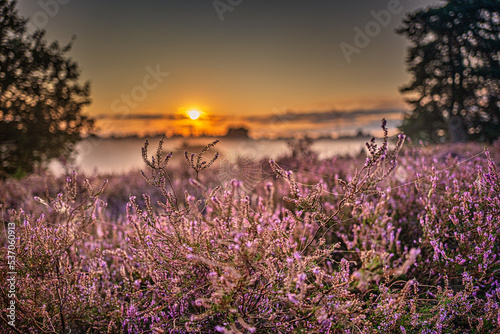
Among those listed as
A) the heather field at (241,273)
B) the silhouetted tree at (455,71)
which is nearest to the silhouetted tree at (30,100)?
the heather field at (241,273)

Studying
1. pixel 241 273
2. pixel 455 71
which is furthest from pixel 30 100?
pixel 455 71

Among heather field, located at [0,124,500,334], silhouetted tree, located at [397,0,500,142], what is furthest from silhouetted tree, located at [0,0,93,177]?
silhouetted tree, located at [397,0,500,142]

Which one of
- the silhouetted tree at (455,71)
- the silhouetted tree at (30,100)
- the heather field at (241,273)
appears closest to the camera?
the heather field at (241,273)

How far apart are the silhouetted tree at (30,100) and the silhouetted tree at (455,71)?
57.4ft

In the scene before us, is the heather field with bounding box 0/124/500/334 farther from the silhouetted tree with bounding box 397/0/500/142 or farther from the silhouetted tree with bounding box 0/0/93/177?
the silhouetted tree with bounding box 397/0/500/142

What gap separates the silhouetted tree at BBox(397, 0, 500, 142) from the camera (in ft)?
56.1

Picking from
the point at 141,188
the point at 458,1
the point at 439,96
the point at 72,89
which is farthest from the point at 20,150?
the point at 458,1

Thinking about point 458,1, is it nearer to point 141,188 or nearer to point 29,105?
point 141,188

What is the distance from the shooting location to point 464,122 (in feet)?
58.5

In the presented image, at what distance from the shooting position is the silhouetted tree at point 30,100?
44.8ft

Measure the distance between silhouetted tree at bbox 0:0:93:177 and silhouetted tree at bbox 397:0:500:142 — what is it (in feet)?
57.4

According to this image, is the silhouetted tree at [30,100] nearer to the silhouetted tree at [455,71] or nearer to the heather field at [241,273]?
the heather field at [241,273]

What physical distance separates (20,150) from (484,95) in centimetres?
2189

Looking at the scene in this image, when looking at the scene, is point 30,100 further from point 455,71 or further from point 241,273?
point 455,71
